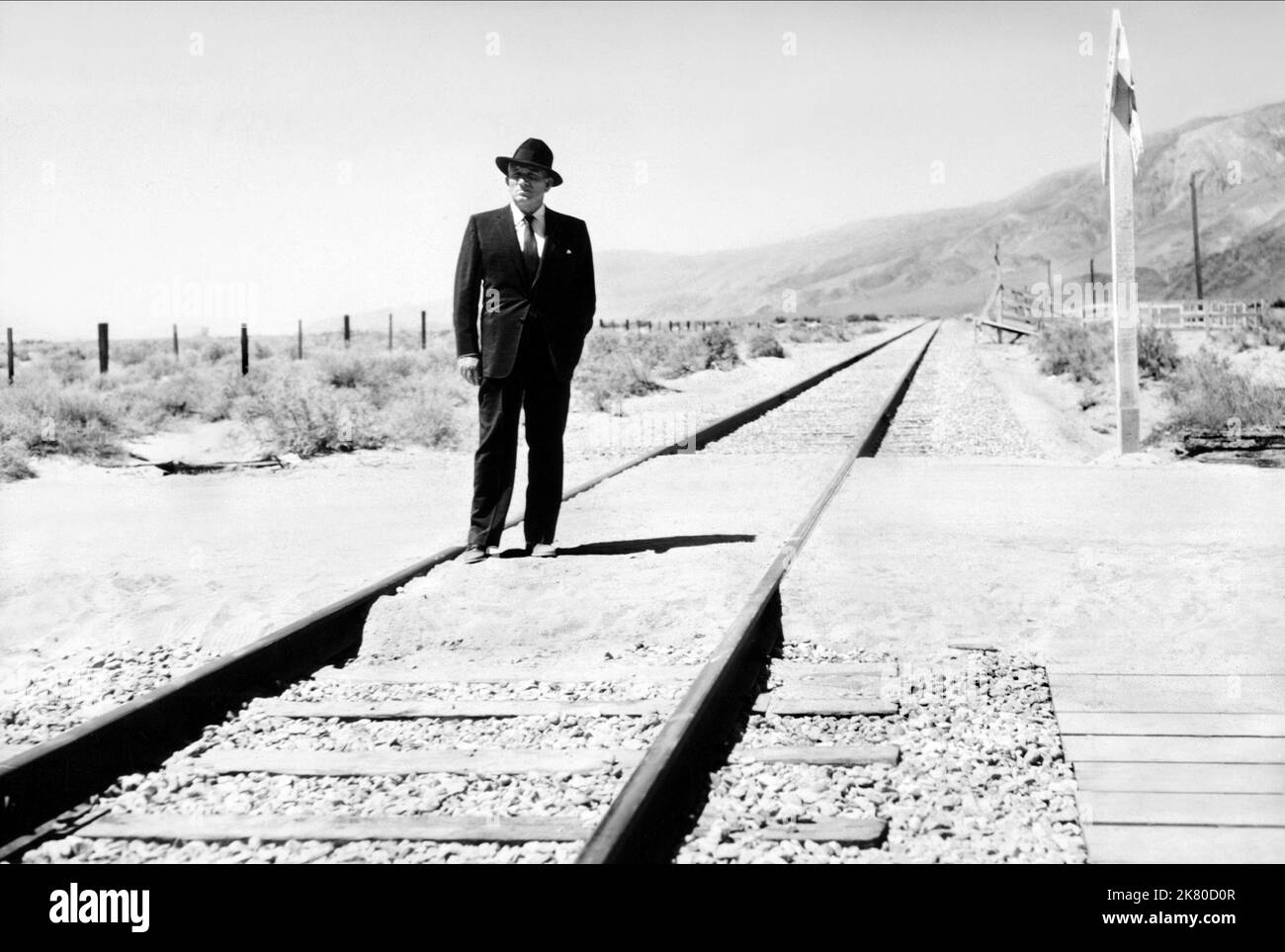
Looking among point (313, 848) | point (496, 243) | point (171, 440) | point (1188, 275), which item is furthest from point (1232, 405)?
point (1188, 275)

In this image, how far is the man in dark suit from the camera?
22.7 ft

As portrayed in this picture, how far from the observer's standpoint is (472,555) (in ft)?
23.1

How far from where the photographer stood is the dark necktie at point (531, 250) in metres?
6.98

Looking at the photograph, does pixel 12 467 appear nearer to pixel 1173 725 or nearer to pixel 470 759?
pixel 470 759

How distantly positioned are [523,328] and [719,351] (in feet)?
98.2

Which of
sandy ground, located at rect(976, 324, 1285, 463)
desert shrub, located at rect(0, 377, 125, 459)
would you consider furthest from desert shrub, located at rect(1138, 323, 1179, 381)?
desert shrub, located at rect(0, 377, 125, 459)

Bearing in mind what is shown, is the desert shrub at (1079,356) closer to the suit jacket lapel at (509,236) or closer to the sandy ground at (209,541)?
the sandy ground at (209,541)

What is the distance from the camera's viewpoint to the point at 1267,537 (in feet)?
25.5

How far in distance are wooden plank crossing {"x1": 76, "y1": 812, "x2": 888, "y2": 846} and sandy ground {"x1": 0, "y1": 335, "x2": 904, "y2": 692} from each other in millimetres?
2034

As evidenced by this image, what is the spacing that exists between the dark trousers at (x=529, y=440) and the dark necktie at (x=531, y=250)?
0.25 m

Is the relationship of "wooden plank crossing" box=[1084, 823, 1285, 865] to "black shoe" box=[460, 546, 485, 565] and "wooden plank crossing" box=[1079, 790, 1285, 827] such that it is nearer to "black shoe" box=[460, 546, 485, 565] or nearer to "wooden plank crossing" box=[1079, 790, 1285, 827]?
"wooden plank crossing" box=[1079, 790, 1285, 827]

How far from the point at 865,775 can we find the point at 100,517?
24.3 feet

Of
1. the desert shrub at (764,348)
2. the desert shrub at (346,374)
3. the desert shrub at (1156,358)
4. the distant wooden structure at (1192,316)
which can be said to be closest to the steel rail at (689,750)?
the desert shrub at (346,374)

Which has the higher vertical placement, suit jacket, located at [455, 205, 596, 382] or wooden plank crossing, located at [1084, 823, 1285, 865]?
suit jacket, located at [455, 205, 596, 382]
